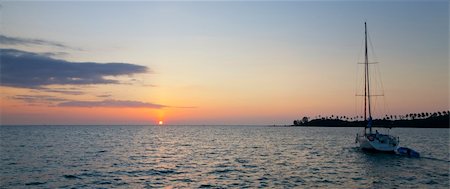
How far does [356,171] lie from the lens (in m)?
41.4

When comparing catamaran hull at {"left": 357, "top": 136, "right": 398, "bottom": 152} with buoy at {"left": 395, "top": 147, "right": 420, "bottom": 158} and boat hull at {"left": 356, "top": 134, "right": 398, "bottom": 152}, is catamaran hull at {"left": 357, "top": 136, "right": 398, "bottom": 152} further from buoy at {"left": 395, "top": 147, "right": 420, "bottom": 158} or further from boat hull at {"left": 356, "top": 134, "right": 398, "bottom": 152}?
buoy at {"left": 395, "top": 147, "right": 420, "bottom": 158}

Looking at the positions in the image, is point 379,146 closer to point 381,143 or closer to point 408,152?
point 381,143

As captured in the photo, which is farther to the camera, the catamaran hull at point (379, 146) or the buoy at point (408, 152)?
the catamaran hull at point (379, 146)

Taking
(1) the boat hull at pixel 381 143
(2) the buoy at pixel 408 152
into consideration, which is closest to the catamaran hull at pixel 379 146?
(1) the boat hull at pixel 381 143

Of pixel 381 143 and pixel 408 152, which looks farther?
pixel 381 143

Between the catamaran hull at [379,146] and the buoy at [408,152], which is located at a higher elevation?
the catamaran hull at [379,146]

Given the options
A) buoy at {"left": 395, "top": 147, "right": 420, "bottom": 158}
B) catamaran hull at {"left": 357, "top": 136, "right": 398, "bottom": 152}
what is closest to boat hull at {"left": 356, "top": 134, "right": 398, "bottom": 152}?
catamaran hull at {"left": 357, "top": 136, "right": 398, "bottom": 152}

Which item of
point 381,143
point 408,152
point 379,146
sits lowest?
point 408,152

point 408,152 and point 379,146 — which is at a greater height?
point 379,146

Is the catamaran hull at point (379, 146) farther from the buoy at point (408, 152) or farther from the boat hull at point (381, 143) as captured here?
the buoy at point (408, 152)

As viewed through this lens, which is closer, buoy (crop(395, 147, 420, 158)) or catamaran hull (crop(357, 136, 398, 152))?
buoy (crop(395, 147, 420, 158))

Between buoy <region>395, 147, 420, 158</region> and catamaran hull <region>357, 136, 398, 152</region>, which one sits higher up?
catamaran hull <region>357, 136, 398, 152</region>

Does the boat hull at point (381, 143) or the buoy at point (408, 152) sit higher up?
the boat hull at point (381, 143)

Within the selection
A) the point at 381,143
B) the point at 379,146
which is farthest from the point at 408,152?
the point at 379,146
